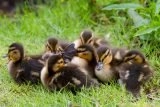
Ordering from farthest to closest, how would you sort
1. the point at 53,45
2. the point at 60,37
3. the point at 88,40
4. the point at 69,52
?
the point at 60,37 → the point at 88,40 → the point at 53,45 → the point at 69,52

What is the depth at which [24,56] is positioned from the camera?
4578mm

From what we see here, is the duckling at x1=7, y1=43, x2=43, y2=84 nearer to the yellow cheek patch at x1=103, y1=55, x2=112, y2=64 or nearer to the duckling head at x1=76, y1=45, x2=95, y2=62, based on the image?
the duckling head at x1=76, y1=45, x2=95, y2=62

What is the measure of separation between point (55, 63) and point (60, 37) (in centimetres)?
144

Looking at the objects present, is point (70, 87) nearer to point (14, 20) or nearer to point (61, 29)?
point (61, 29)

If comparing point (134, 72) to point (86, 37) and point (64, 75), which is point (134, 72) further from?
point (86, 37)

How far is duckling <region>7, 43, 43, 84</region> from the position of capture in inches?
176

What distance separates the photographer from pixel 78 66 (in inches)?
169

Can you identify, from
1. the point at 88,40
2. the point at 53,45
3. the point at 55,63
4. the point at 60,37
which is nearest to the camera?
the point at 55,63

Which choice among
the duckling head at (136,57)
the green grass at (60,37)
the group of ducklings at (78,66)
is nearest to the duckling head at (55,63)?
the group of ducklings at (78,66)

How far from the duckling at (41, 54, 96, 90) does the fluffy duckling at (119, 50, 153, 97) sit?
0.28 meters

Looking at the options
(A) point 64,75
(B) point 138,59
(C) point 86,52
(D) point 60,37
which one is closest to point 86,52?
(C) point 86,52

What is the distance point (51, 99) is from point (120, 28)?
1.67 m

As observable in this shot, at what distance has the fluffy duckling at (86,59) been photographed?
4395mm

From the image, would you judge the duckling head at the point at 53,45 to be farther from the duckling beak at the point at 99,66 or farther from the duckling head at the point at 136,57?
the duckling head at the point at 136,57
